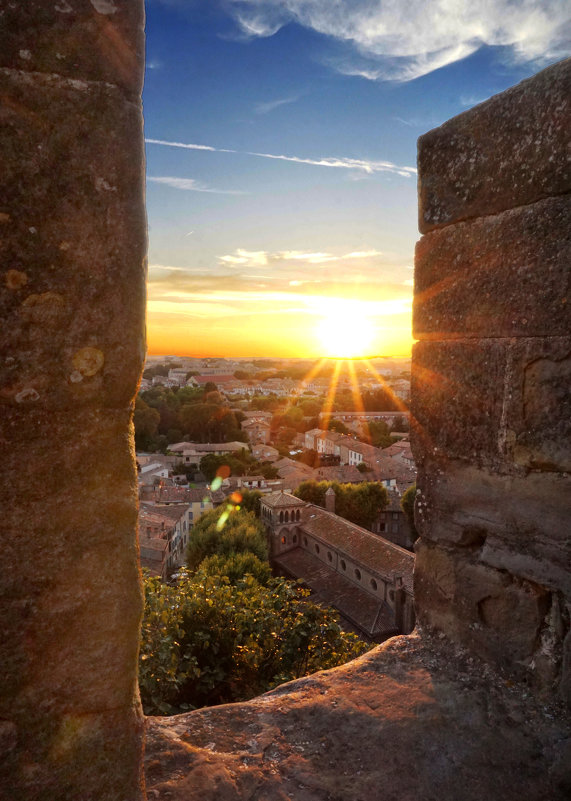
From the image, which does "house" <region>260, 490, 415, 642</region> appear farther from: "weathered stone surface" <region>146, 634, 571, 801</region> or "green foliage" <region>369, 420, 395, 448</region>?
"green foliage" <region>369, 420, 395, 448</region>

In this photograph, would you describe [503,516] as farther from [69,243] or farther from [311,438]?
[311,438]

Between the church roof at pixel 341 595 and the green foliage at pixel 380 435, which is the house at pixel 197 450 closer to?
the green foliage at pixel 380 435

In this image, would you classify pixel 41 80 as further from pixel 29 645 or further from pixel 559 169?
pixel 559 169

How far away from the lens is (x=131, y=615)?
139 centimetres

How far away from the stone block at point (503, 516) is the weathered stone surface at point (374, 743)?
1.60ft

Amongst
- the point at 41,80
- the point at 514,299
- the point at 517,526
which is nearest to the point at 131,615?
the point at 41,80

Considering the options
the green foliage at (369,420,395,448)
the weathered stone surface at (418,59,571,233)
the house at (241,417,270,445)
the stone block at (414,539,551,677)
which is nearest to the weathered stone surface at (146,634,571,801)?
the stone block at (414,539,551,677)

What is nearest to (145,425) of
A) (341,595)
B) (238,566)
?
(341,595)

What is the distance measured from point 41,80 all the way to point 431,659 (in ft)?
8.14

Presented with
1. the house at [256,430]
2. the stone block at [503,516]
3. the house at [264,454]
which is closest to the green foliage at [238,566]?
the stone block at [503,516]

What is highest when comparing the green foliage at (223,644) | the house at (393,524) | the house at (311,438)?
the green foliage at (223,644)

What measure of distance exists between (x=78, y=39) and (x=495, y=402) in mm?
1836

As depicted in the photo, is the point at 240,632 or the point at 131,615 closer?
the point at 131,615

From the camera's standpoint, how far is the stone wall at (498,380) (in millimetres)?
2078
